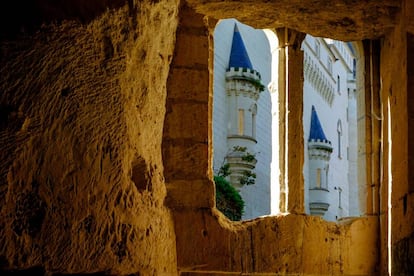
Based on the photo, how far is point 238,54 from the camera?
615 inches

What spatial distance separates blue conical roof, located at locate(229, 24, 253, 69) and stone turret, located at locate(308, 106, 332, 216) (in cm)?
456

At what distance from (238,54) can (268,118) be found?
2858 mm

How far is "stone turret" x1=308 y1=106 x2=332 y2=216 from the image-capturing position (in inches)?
741

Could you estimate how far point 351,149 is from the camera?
22.9 meters

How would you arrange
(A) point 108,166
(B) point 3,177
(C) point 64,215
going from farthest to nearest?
(A) point 108,166 < (C) point 64,215 < (B) point 3,177

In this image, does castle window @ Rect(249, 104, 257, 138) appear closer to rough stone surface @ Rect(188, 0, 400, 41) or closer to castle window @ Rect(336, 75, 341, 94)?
castle window @ Rect(336, 75, 341, 94)

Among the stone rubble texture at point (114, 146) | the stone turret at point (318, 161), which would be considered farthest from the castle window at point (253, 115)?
the stone rubble texture at point (114, 146)

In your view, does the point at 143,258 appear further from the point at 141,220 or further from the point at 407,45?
the point at 407,45

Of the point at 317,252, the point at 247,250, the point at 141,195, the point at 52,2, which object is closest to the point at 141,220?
the point at 141,195

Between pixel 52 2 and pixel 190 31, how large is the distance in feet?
10.7

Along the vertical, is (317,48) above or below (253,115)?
above

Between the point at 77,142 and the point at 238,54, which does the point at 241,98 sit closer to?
the point at 238,54

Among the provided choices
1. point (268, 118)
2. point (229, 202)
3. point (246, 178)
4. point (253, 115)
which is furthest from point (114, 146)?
point (268, 118)

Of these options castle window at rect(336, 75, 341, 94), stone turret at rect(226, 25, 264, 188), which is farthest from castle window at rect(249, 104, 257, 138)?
castle window at rect(336, 75, 341, 94)
